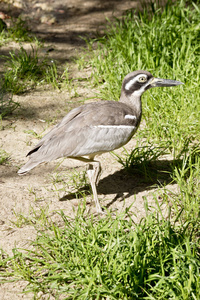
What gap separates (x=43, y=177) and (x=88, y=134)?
0.78m

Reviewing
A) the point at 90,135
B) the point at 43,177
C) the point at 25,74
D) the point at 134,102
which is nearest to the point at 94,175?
the point at 90,135

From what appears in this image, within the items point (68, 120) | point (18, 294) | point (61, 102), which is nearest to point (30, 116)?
point (61, 102)

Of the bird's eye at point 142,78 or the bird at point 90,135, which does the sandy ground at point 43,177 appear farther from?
the bird's eye at point 142,78

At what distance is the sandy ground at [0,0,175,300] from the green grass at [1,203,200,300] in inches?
7.0

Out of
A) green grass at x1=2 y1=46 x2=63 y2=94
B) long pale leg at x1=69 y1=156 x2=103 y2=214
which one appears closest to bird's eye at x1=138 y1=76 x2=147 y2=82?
long pale leg at x1=69 y1=156 x2=103 y2=214

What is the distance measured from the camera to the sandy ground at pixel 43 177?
3791 mm

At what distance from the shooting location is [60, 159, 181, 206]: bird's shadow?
433 cm

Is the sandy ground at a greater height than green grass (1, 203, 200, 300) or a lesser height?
lesser

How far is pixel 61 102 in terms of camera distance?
5.78 meters

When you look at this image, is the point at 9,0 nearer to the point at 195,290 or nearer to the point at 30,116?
the point at 30,116

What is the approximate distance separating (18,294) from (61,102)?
124 inches

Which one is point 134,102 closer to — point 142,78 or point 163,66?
point 142,78

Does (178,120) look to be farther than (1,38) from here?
No

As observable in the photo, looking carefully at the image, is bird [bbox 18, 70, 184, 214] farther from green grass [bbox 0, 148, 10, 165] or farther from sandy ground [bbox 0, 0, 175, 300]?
green grass [bbox 0, 148, 10, 165]
